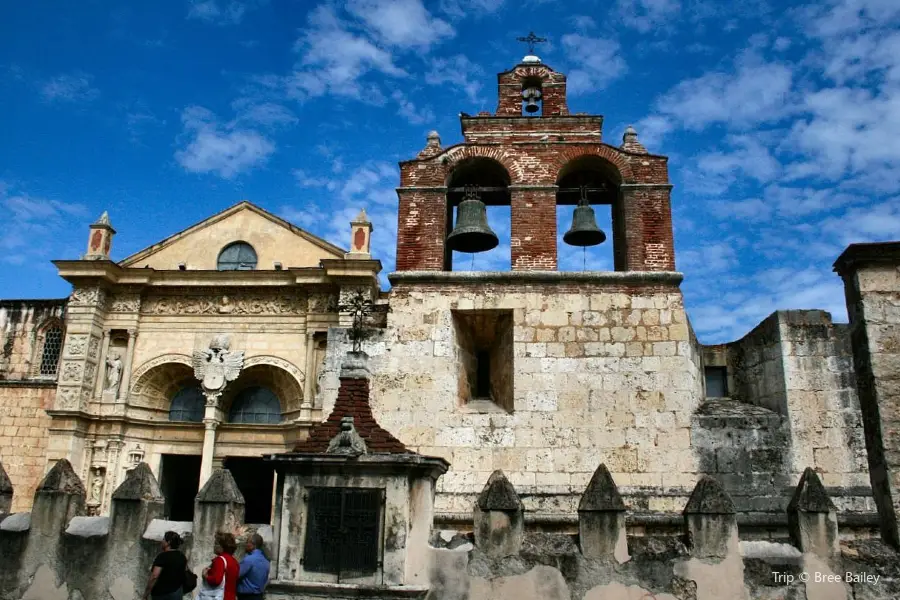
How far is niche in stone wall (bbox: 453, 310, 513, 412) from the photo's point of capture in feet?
33.8

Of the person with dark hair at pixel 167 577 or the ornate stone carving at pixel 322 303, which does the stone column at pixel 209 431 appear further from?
the person with dark hair at pixel 167 577

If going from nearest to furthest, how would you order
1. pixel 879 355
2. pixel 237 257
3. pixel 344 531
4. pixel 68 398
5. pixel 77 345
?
pixel 344 531 → pixel 879 355 → pixel 68 398 → pixel 77 345 → pixel 237 257

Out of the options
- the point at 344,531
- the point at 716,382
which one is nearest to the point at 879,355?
the point at 716,382

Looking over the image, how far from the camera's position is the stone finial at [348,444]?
7.52 meters

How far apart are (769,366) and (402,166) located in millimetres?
5885

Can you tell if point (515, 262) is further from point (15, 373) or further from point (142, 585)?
point (15, 373)

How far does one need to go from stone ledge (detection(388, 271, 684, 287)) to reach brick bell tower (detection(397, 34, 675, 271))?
0.19 m

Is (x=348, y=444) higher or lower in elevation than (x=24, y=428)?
lower

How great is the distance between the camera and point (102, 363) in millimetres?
20250

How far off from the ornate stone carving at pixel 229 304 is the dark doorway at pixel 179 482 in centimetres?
391

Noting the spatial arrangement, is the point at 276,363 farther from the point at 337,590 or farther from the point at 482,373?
the point at 337,590

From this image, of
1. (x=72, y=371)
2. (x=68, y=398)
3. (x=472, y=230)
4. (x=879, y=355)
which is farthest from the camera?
(x=72, y=371)

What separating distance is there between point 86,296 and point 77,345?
1.39 meters

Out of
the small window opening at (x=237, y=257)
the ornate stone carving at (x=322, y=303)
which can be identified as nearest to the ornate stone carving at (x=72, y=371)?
the small window opening at (x=237, y=257)
